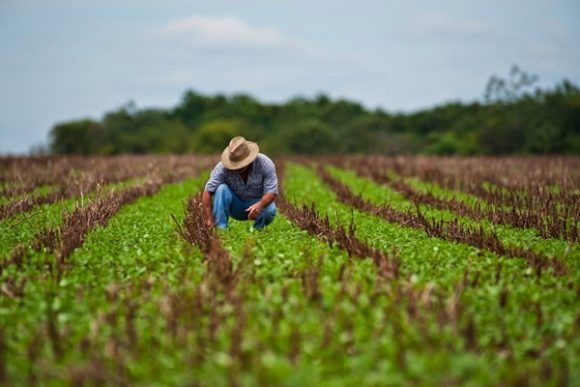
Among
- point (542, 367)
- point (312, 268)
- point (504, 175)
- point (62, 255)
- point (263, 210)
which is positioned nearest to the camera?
point (542, 367)

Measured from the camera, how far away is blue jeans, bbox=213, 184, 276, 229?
808 cm

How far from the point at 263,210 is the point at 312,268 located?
9.55ft

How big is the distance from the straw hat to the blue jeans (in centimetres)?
50

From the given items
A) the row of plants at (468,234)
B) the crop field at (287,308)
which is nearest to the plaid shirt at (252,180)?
the crop field at (287,308)

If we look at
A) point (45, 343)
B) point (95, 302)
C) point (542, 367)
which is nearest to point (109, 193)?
point (95, 302)

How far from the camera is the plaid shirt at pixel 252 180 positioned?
26.1 feet

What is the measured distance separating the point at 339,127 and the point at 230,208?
79191 mm

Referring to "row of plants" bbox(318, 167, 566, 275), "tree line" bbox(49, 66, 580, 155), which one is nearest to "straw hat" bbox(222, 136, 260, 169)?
"row of plants" bbox(318, 167, 566, 275)

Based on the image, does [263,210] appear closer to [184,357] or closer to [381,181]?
[184,357]

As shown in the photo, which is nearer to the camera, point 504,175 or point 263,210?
point 263,210

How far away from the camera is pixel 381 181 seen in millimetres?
17203

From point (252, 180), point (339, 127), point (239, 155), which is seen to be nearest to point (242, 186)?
point (252, 180)

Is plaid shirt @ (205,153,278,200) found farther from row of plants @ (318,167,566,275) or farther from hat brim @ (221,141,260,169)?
row of plants @ (318,167,566,275)

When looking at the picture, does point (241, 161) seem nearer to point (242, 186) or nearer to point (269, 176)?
point (269, 176)
